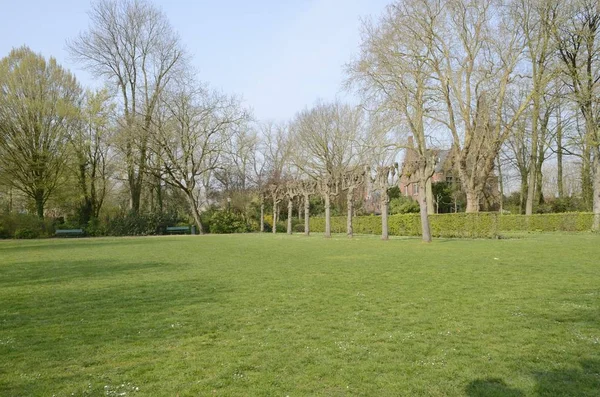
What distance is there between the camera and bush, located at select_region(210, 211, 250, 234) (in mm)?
40031

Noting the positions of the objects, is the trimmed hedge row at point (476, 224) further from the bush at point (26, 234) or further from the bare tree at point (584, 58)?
the bush at point (26, 234)

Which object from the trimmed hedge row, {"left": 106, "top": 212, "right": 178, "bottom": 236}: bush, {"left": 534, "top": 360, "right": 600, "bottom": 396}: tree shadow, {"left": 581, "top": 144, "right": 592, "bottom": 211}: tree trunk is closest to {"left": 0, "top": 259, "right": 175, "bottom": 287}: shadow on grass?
{"left": 534, "top": 360, "right": 600, "bottom": 396}: tree shadow

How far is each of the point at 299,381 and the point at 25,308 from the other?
539 centimetres

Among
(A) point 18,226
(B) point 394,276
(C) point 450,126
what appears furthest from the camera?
(A) point 18,226

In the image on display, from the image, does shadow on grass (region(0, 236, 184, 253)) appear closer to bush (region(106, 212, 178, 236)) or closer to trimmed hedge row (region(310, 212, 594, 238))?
bush (region(106, 212, 178, 236))

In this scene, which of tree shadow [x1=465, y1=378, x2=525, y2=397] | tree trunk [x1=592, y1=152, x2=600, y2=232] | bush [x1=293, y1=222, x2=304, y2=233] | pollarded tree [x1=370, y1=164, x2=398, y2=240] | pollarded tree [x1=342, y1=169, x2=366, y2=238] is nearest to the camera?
tree shadow [x1=465, y1=378, x2=525, y2=397]

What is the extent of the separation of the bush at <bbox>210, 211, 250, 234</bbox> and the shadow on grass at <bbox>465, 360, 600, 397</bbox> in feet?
122

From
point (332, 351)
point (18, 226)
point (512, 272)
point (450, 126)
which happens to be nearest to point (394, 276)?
point (512, 272)

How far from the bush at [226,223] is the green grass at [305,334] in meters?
29.5

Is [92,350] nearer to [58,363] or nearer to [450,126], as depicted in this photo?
[58,363]

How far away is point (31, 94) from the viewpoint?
33156 mm

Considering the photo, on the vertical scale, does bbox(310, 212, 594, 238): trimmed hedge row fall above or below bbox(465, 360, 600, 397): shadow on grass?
above

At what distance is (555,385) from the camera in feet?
12.1

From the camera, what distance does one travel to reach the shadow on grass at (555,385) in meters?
3.55
